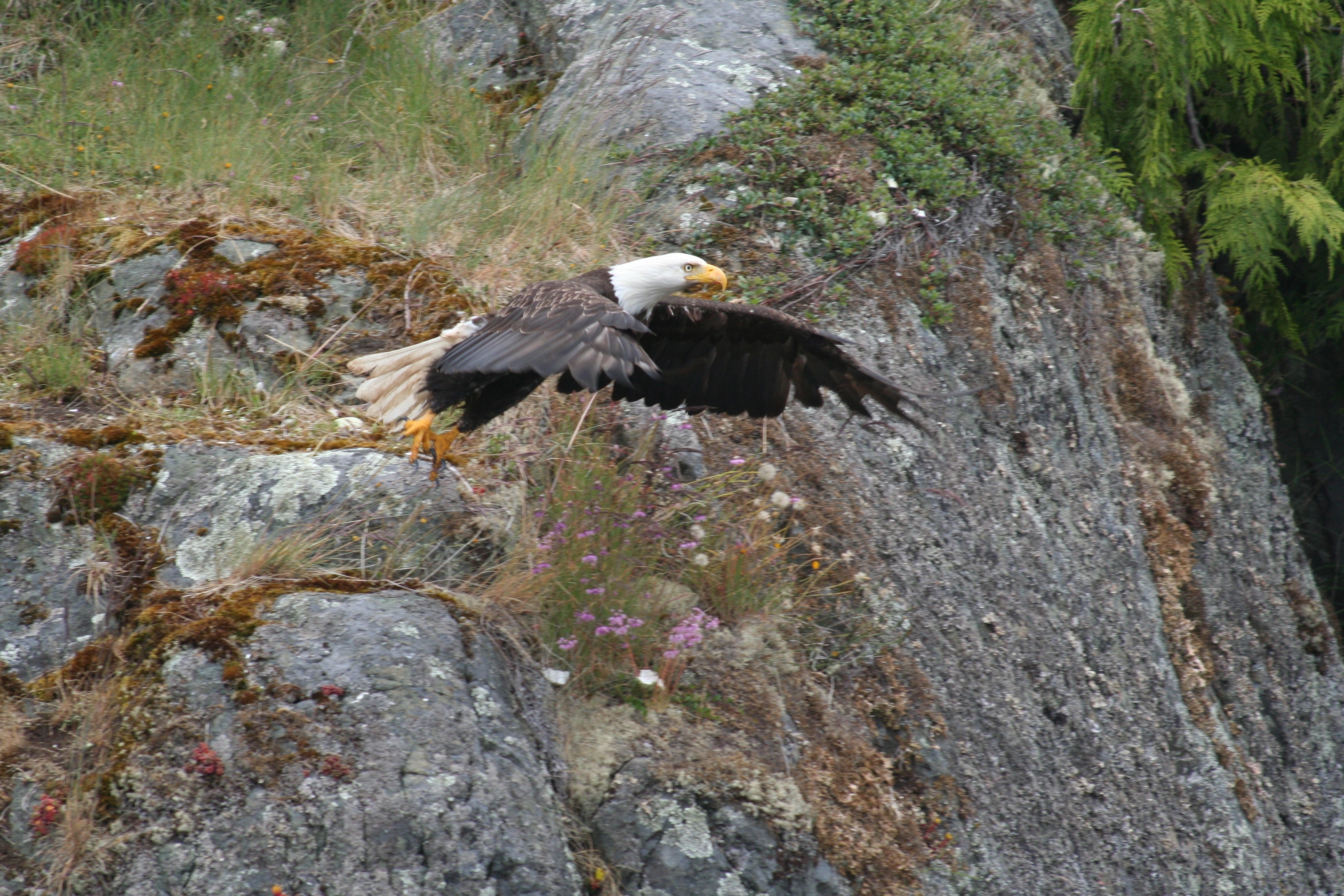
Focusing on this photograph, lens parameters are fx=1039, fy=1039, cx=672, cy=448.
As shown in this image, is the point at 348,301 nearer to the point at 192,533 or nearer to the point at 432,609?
the point at 192,533

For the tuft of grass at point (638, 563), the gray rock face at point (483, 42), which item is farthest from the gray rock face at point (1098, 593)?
the gray rock face at point (483, 42)

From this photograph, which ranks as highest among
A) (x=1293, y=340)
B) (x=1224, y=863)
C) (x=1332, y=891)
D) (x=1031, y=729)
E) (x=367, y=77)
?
(x=367, y=77)

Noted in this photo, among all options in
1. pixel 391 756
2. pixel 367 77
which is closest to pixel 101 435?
pixel 391 756

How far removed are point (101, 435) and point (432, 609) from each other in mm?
1258

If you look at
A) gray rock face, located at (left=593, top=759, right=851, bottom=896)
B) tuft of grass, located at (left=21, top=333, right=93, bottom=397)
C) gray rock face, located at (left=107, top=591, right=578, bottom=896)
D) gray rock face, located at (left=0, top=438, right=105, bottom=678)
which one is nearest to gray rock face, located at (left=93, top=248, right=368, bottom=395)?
tuft of grass, located at (left=21, top=333, right=93, bottom=397)

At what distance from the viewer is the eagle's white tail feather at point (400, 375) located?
11.3 feet

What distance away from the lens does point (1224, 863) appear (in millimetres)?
4016

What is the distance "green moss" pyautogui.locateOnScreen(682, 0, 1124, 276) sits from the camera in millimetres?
4598

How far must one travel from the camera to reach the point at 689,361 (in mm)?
3826

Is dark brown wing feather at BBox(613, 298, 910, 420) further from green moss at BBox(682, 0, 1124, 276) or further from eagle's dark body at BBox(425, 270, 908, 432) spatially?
green moss at BBox(682, 0, 1124, 276)

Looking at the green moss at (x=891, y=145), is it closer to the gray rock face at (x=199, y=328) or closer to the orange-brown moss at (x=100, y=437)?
the gray rock face at (x=199, y=328)

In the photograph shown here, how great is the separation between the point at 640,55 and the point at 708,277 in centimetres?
212

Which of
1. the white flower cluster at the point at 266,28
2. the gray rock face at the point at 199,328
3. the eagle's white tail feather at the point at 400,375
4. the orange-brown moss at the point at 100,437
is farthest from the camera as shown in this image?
the white flower cluster at the point at 266,28

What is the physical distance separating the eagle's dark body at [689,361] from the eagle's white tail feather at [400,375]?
0.07 meters
